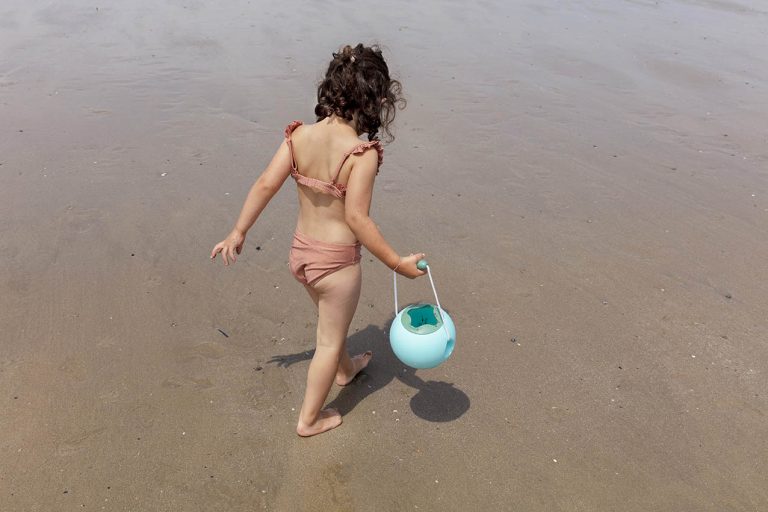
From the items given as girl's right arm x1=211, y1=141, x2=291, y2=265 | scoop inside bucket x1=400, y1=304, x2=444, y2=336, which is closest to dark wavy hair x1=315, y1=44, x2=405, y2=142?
girl's right arm x1=211, y1=141, x2=291, y2=265

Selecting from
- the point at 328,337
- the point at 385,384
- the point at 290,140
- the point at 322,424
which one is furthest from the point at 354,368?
the point at 290,140

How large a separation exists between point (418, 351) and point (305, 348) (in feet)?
3.26

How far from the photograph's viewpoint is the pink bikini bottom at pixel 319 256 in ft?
7.61

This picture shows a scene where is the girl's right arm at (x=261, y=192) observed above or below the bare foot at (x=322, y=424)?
above

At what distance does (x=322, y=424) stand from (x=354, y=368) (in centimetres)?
36

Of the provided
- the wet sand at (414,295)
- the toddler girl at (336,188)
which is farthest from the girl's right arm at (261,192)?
the wet sand at (414,295)

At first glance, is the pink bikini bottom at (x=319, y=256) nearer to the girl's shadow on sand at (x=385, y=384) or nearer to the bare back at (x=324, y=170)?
the bare back at (x=324, y=170)

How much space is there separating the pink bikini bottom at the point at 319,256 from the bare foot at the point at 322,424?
2.20 ft

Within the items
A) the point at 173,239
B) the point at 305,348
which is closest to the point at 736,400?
the point at 305,348

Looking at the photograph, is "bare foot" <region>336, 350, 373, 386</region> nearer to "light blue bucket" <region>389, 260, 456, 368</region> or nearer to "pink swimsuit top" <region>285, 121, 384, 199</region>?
"light blue bucket" <region>389, 260, 456, 368</region>

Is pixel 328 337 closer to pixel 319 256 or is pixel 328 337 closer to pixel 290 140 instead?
pixel 319 256

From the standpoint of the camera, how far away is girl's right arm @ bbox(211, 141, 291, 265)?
2.28m

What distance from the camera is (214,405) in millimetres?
2799

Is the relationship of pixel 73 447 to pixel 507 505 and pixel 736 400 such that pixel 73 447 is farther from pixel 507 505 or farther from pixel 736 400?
pixel 736 400
